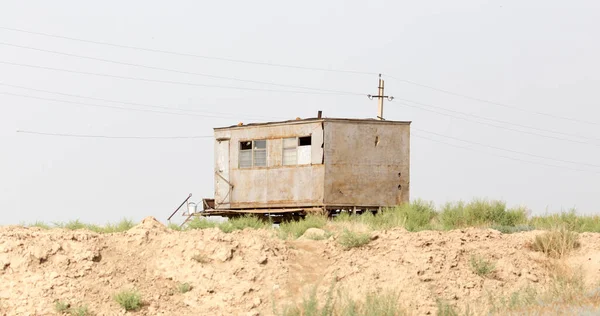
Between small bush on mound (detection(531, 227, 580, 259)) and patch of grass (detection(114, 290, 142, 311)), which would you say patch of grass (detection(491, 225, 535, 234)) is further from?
patch of grass (detection(114, 290, 142, 311))

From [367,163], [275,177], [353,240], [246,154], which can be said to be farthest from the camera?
[246,154]

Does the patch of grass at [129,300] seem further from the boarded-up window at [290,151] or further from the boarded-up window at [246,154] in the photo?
the boarded-up window at [246,154]

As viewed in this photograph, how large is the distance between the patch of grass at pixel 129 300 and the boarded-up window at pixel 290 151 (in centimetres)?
1487

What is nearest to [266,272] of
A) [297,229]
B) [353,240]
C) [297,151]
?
[353,240]

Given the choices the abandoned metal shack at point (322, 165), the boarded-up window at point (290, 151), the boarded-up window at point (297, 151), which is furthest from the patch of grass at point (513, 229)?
the boarded-up window at point (290, 151)

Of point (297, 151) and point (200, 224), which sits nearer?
point (200, 224)

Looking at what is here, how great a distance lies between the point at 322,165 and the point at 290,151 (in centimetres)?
142

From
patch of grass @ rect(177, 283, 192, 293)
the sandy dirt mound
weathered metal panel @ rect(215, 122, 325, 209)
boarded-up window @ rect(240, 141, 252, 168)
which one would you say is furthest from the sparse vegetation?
boarded-up window @ rect(240, 141, 252, 168)

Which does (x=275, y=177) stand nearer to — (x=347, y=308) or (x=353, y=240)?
(x=353, y=240)

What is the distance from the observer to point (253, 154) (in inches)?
1102

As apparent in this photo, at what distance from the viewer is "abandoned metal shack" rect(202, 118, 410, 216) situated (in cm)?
2627

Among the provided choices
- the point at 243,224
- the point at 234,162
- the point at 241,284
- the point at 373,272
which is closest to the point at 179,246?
the point at 241,284

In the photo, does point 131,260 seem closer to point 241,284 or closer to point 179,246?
point 179,246

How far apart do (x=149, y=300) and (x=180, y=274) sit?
80 centimetres
